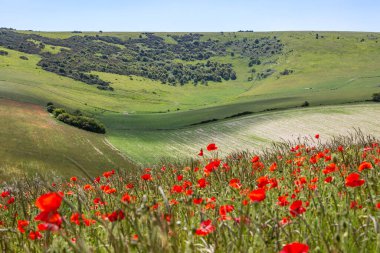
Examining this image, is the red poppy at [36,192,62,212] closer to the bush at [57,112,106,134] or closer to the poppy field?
the poppy field

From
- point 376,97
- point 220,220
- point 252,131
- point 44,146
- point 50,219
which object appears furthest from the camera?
point 376,97

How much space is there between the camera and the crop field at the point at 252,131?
181 ft

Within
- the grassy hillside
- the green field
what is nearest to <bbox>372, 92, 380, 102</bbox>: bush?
the green field

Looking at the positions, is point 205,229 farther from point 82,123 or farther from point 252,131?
point 82,123

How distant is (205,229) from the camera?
3.17 meters

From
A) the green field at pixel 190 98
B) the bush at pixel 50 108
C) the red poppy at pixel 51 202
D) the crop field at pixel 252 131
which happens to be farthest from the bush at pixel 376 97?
the red poppy at pixel 51 202

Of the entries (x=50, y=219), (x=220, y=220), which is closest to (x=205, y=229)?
(x=220, y=220)

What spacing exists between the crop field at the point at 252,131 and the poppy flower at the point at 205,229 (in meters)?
47.8

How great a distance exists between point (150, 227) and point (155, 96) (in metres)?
148

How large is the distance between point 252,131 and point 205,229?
59.9 m

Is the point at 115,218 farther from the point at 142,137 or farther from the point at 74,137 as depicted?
the point at 142,137

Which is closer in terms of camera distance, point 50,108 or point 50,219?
point 50,219

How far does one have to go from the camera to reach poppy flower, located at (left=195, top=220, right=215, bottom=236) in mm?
3107

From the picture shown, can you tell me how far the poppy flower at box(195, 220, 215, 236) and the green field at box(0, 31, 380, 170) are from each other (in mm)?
48162
